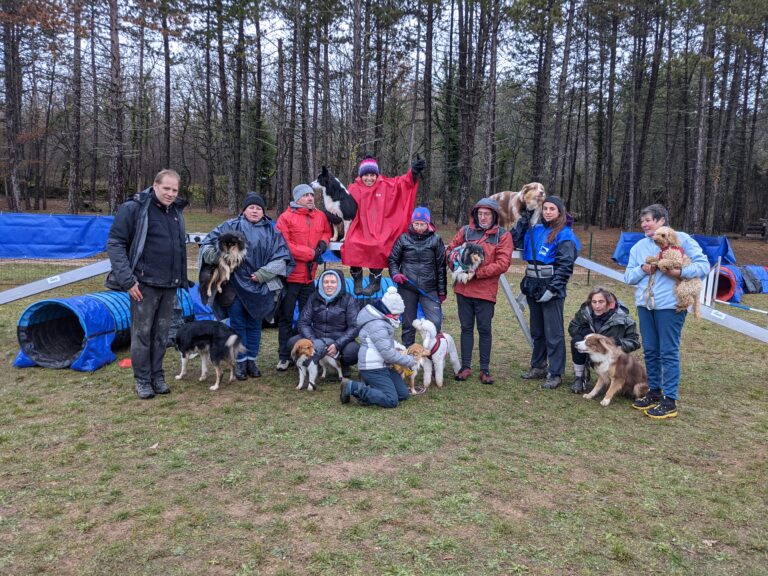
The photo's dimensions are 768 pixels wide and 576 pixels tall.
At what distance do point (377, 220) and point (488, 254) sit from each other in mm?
1208

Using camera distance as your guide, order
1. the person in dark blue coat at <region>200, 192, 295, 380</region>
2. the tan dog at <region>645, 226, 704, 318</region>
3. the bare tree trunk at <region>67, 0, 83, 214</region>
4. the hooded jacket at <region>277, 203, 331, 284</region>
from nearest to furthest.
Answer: the tan dog at <region>645, 226, 704, 318</region>, the person in dark blue coat at <region>200, 192, 295, 380</region>, the hooded jacket at <region>277, 203, 331, 284</region>, the bare tree trunk at <region>67, 0, 83, 214</region>

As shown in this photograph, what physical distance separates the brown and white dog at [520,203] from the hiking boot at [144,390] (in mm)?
3831

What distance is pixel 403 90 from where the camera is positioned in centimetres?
2553

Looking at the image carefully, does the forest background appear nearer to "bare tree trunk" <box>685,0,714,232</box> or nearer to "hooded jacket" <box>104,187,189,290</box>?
"bare tree trunk" <box>685,0,714,232</box>

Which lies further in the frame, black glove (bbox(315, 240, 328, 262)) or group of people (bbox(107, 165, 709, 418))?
black glove (bbox(315, 240, 328, 262))

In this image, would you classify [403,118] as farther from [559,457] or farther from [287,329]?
[559,457]

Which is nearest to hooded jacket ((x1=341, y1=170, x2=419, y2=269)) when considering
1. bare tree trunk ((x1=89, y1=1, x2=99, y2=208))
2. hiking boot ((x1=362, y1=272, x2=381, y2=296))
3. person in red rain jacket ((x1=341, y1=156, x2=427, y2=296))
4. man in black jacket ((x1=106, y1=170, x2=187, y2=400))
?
person in red rain jacket ((x1=341, y1=156, x2=427, y2=296))

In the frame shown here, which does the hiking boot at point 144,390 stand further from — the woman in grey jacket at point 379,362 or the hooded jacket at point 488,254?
the hooded jacket at point 488,254

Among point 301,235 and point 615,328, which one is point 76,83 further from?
point 615,328

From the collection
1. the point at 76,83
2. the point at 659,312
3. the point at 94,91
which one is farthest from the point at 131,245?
the point at 76,83

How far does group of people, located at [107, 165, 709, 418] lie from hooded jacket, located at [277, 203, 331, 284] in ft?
0.04

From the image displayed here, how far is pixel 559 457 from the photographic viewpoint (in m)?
3.93

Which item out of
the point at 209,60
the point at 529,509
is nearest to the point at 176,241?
the point at 529,509

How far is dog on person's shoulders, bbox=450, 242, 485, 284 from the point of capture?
17.4ft
